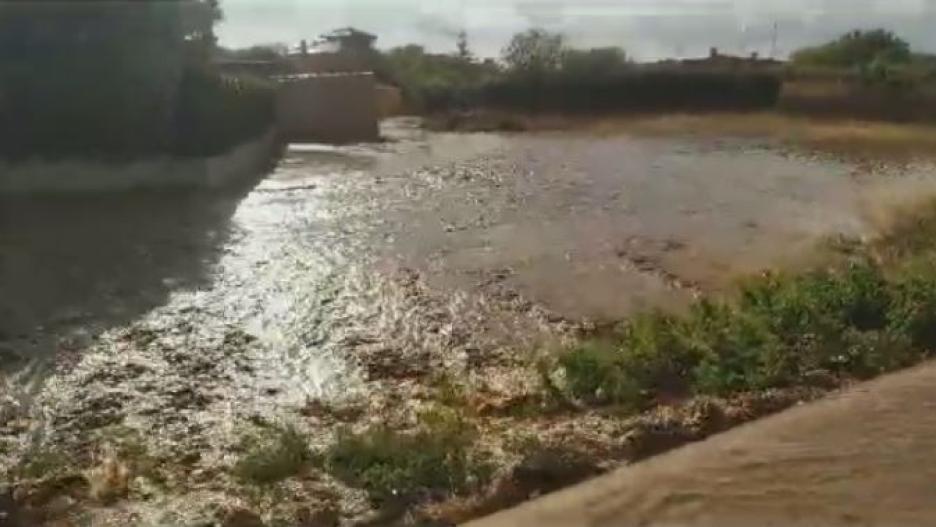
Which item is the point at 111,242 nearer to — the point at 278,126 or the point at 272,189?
the point at 272,189

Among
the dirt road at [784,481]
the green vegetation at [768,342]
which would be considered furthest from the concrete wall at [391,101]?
the dirt road at [784,481]

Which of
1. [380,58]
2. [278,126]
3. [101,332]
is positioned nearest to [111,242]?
[101,332]

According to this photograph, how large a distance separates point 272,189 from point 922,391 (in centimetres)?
1046

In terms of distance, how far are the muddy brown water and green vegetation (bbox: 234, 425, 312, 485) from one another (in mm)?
1020

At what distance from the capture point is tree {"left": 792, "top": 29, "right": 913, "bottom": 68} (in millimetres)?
32312

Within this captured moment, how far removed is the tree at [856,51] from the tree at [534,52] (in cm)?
712

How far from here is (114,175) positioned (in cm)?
1501

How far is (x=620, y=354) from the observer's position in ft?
26.0

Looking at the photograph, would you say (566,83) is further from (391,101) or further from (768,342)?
(768,342)

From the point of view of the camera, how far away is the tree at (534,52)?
29344 millimetres

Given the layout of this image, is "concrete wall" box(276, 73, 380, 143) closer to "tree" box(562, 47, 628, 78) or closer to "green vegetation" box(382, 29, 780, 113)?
"green vegetation" box(382, 29, 780, 113)

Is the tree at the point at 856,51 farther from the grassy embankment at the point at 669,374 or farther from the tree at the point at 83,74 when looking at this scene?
the grassy embankment at the point at 669,374

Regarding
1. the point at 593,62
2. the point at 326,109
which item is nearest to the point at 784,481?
the point at 326,109

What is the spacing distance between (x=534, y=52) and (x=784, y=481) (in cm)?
2492
